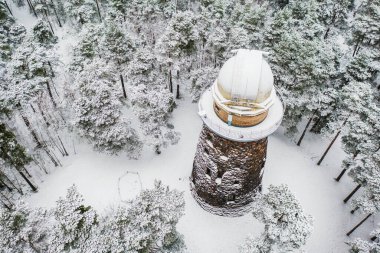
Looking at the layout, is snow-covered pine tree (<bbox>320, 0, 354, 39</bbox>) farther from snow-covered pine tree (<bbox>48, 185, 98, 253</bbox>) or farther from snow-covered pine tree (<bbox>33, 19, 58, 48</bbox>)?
snow-covered pine tree (<bbox>48, 185, 98, 253</bbox>)

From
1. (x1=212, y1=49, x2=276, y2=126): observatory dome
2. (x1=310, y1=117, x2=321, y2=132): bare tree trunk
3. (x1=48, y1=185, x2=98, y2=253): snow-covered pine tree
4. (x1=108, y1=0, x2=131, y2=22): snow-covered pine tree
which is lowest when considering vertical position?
(x1=310, y1=117, x2=321, y2=132): bare tree trunk

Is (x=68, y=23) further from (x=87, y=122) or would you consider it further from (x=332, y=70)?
(x=332, y=70)

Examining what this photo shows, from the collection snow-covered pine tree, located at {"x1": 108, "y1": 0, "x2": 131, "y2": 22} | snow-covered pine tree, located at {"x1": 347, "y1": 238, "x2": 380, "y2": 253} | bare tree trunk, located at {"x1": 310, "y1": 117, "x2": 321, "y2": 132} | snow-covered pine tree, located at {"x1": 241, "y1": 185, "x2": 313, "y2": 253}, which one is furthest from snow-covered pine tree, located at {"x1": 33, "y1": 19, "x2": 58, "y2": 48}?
snow-covered pine tree, located at {"x1": 347, "y1": 238, "x2": 380, "y2": 253}

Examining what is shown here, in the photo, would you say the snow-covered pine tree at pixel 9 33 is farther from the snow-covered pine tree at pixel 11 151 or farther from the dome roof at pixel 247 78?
the dome roof at pixel 247 78

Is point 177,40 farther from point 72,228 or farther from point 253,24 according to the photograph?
point 72,228

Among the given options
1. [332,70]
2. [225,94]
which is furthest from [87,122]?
[332,70]

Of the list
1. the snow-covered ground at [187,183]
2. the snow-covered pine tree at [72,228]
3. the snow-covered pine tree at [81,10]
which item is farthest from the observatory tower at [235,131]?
the snow-covered pine tree at [81,10]

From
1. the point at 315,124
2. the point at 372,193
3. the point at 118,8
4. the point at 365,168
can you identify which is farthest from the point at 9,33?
the point at 372,193
